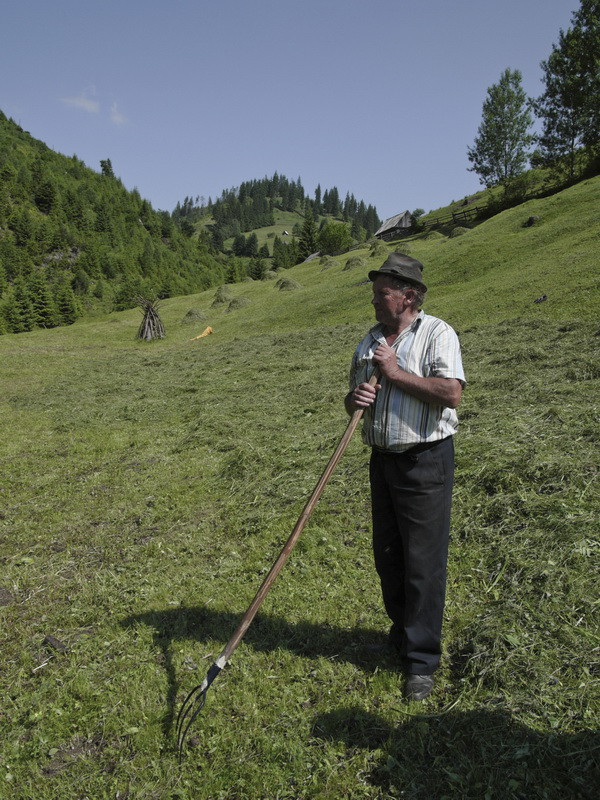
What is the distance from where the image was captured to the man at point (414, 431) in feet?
10.5

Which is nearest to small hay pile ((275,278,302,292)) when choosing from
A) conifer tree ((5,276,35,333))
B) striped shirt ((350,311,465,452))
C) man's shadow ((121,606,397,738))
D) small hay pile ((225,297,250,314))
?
small hay pile ((225,297,250,314))

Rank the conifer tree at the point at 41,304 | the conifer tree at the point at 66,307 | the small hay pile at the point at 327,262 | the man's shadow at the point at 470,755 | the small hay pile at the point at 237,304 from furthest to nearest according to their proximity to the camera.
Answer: the conifer tree at the point at 66,307
the conifer tree at the point at 41,304
the small hay pile at the point at 327,262
the small hay pile at the point at 237,304
the man's shadow at the point at 470,755

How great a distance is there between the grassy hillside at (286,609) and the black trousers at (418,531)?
0.40m

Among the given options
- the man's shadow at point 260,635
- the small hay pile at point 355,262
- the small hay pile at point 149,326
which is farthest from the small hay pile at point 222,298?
the man's shadow at point 260,635

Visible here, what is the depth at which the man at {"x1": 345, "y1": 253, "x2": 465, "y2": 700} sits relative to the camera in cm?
321

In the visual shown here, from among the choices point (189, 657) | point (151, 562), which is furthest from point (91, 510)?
point (189, 657)

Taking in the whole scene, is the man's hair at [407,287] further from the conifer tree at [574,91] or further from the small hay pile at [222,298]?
the conifer tree at [574,91]

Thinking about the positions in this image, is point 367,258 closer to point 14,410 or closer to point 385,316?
point 14,410

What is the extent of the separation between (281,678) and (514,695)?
1.59 metres

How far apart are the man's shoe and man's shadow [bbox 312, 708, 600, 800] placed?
5.9 inches

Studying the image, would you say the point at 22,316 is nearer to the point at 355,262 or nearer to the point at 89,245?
the point at 355,262

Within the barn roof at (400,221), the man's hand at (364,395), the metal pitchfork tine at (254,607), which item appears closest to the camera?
the metal pitchfork tine at (254,607)

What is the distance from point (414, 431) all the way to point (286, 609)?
2234mm

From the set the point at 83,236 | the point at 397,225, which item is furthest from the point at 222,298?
the point at 83,236
